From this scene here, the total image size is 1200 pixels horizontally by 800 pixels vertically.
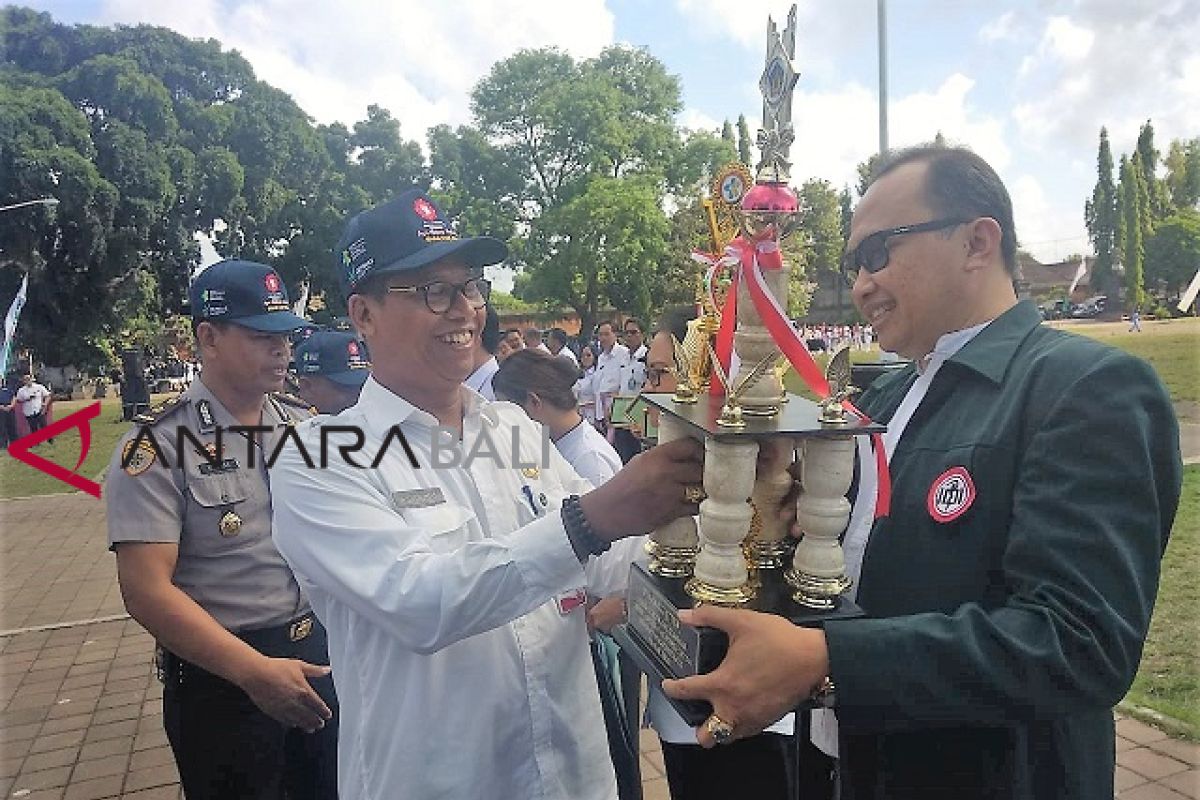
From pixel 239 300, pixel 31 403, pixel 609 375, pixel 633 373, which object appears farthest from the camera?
pixel 31 403

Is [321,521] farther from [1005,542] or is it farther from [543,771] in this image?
[1005,542]

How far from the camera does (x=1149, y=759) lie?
361 cm

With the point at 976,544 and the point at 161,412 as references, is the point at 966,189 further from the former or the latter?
the point at 161,412

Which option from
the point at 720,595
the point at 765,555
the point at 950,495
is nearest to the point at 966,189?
the point at 950,495

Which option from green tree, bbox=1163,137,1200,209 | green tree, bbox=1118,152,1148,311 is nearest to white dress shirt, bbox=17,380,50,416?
green tree, bbox=1118,152,1148,311

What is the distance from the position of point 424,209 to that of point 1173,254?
6026cm

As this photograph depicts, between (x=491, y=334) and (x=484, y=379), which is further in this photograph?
(x=491, y=334)

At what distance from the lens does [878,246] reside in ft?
6.00

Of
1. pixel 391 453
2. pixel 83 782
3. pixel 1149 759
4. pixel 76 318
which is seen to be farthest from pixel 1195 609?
pixel 76 318

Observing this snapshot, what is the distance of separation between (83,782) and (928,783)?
163 inches

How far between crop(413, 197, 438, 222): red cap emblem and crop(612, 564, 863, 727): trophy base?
99 centimetres

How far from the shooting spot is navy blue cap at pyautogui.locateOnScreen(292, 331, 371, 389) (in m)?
4.61

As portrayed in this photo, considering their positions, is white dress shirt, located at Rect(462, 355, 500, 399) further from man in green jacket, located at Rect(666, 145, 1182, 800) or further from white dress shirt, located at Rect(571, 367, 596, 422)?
white dress shirt, located at Rect(571, 367, 596, 422)

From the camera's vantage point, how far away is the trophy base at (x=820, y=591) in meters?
1.57
